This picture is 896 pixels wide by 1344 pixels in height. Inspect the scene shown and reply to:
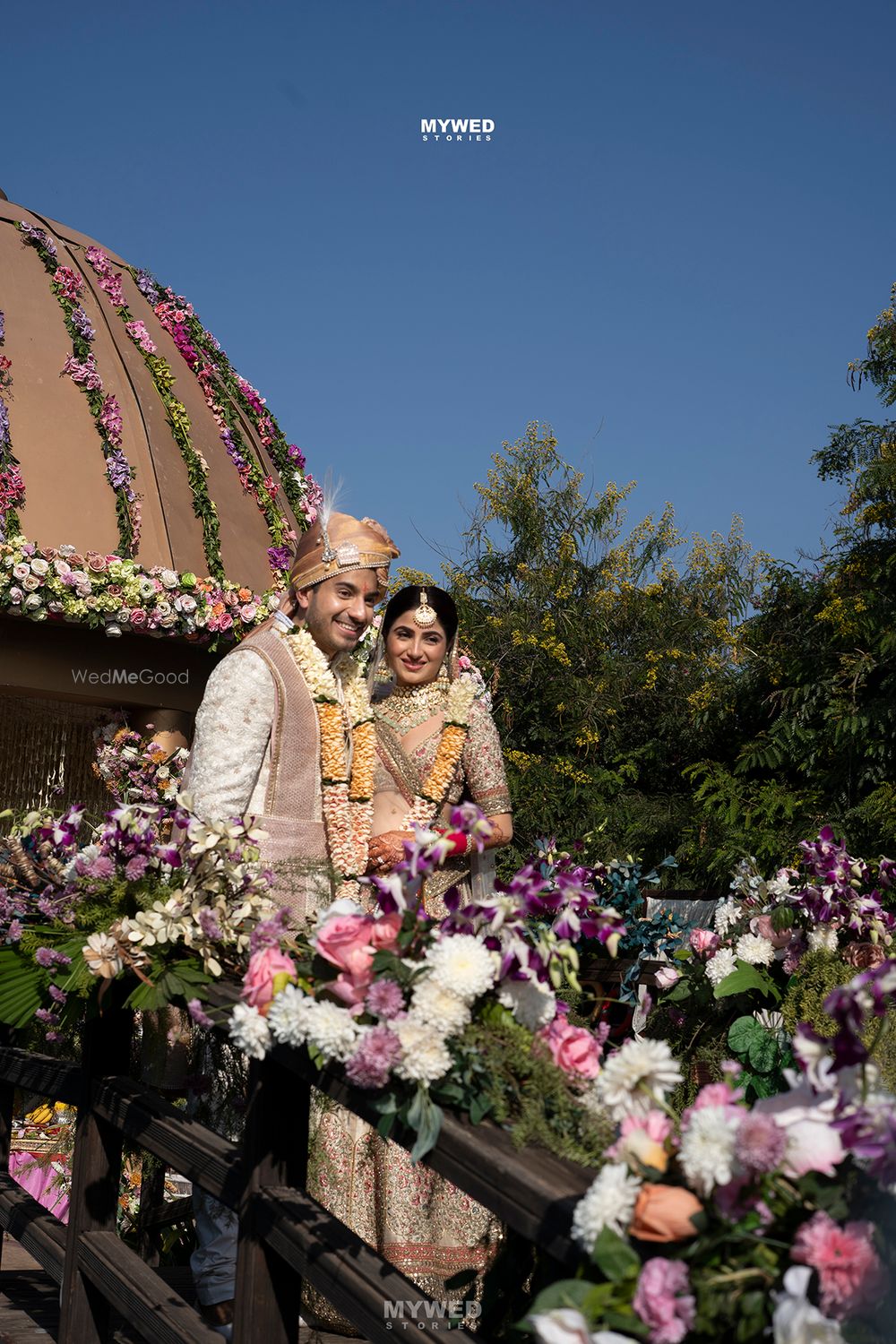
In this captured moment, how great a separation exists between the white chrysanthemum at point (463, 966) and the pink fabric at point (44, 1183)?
4.05 metres

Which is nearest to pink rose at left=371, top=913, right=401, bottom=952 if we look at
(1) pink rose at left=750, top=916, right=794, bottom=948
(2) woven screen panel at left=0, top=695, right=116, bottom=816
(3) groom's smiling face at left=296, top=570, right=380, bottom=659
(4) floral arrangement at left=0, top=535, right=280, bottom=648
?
(3) groom's smiling face at left=296, top=570, right=380, bottom=659

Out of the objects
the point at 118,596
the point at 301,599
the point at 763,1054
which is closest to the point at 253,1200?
the point at 763,1054

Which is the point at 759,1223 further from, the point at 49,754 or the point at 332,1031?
the point at 49,754

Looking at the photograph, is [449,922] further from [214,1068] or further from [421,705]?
[421,705]

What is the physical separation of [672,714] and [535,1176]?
14.1 meters

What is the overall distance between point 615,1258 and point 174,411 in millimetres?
6750

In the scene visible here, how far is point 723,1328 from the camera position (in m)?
1.29

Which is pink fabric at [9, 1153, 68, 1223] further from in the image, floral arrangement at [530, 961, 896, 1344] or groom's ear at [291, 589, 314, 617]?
floral arrangement at [530, 961, 896, 1344]

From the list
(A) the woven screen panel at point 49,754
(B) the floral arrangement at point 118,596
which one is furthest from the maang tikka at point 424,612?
(A) the woven screen panel at point 49,754

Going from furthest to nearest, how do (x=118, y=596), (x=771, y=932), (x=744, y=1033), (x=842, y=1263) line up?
(x=118, y=596) < (x=771, y=932) < (x=744, y=1033) < (x=842, y=1263)

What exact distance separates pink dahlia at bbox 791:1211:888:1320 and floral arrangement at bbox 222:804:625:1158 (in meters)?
0.62

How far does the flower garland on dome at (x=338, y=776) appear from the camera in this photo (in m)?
3.57

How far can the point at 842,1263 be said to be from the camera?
49.0 inches

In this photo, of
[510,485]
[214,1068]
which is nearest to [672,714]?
[510,485]
